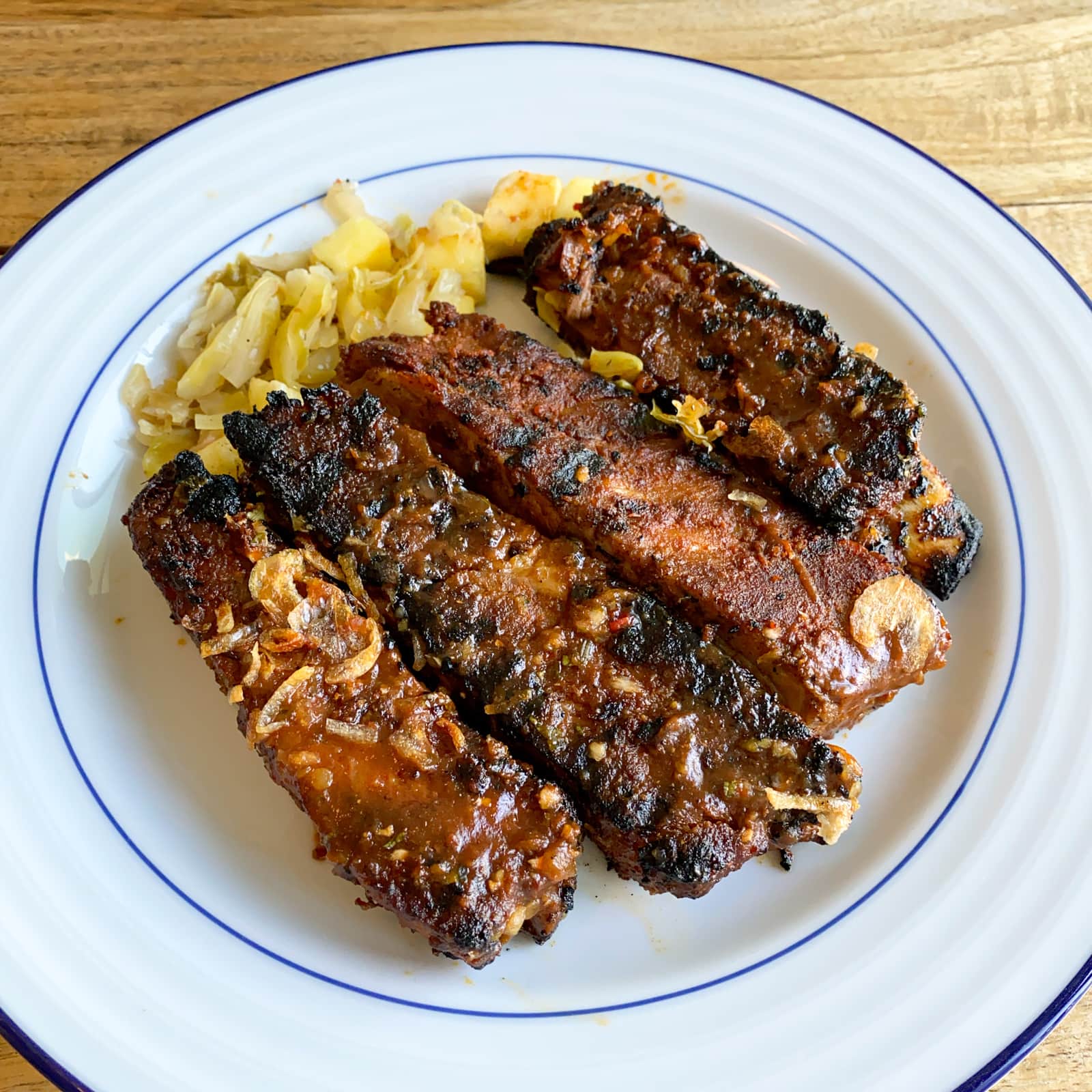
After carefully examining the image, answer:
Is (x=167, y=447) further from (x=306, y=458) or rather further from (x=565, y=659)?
(x=565, y=659)

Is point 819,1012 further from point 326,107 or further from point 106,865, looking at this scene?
point 326,107

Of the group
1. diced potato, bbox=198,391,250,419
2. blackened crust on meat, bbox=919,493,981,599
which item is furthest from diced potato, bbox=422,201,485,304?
blackened crust on meat, bbox=919,493,981,599

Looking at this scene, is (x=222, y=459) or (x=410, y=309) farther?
(x=410, y=309)

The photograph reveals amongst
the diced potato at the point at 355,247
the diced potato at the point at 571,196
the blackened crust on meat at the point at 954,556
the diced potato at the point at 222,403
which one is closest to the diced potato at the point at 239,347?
the diced potato at the point at 222,403

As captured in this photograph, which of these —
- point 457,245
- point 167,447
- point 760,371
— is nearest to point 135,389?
point 167,447

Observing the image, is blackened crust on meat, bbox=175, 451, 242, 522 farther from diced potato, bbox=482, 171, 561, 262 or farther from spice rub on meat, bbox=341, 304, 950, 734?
diced potato, bbox=482, 171, 561, 262

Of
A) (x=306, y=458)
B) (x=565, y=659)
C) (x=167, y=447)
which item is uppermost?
(x=167, y=447)

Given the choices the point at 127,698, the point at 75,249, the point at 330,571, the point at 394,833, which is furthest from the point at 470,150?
the point at 394,833
